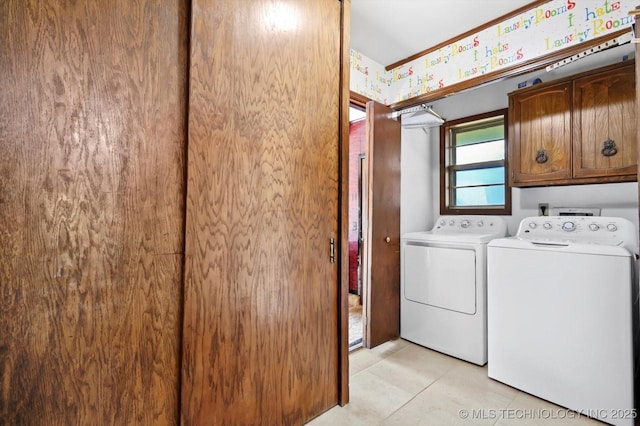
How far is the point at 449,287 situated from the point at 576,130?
1.58 meters

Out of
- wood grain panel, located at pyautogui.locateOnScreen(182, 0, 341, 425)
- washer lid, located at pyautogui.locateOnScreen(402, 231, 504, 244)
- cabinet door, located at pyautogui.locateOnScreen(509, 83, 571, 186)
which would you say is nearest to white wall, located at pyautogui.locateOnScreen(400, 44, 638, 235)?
washer lid, located at pyautogui.locateOnScreen(402, 231, 504, 244)

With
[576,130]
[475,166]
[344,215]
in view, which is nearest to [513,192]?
[475,166]

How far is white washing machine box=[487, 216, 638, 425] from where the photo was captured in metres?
1.67

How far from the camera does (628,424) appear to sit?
1.63 m

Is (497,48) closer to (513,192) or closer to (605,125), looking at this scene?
(605,125)

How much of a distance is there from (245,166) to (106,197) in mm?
562

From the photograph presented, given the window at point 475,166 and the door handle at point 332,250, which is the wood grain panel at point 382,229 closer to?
the window at point 475,166

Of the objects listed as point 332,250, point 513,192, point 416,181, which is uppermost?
point 416,181

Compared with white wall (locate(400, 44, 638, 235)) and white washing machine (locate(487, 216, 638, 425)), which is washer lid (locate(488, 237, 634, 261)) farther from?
white wall (locate(400, 44, 638, 235))

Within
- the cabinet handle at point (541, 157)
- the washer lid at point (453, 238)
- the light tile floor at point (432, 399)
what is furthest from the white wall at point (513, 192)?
the light tile floor at point (432, 399)

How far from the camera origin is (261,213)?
1.47 m

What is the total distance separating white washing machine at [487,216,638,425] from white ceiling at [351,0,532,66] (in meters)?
1.69

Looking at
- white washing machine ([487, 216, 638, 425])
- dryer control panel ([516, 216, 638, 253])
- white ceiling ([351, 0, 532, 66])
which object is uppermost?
white ceiling ([351, 0, 532, 66])

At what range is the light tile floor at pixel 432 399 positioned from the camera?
1726 mm
